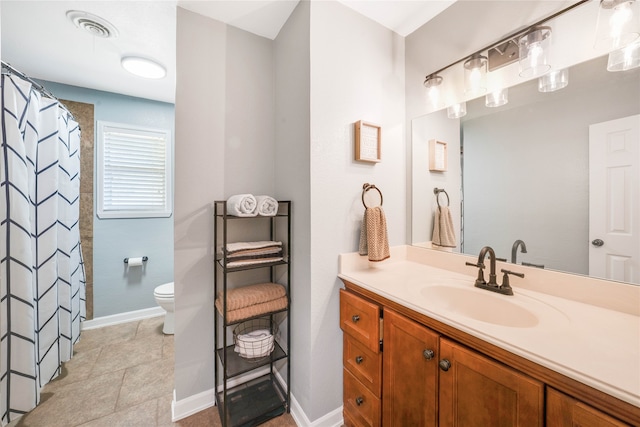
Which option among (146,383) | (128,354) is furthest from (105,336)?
(146,383)

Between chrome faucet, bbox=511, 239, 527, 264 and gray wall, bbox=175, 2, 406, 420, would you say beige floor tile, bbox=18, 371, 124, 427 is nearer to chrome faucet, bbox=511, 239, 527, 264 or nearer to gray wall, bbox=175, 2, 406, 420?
gray wall, bbox=175, 2, 406, 420

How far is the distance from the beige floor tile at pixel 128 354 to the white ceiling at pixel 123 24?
8.06 feet

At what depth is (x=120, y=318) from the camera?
262 centimetres

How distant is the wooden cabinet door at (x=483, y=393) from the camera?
69 cm

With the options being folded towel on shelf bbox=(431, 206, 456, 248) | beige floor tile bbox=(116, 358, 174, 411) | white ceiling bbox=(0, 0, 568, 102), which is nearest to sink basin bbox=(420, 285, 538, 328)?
folded towel on shelf bbox=(431, 206, 456, 248)

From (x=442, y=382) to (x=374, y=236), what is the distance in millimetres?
689

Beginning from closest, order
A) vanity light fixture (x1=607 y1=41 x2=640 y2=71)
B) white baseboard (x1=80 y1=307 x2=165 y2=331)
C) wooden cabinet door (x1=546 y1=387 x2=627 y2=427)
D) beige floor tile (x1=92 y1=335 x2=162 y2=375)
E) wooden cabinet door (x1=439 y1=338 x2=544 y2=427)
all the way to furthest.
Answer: wooden cabinet door (x1=546 y1=387 x2=627 y2=427)
wooden cabinet door (x1=439 y1=338 x2=544 y2=427)
vanity light fixture (x1=607 y1=41 x2=640 y2=71)
beige floor tile (x1=92 y1=335 x2=162 y2=375)
white baseboard (x1=80 y1=307 x2=165 y2=331)

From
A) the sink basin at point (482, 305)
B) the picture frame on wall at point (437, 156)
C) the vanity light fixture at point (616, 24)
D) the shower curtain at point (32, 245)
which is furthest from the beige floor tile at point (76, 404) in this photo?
the vanity light fixture at point (616, 24)

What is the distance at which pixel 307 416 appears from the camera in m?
1.37

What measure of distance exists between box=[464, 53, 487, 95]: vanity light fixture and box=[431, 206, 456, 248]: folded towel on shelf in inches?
26.5

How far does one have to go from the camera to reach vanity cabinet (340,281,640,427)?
637 millimetres

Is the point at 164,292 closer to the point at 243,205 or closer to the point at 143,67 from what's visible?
the point at 243,205

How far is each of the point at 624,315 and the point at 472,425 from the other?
68 cm

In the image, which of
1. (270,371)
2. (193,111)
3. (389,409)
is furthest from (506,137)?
(270,371)
